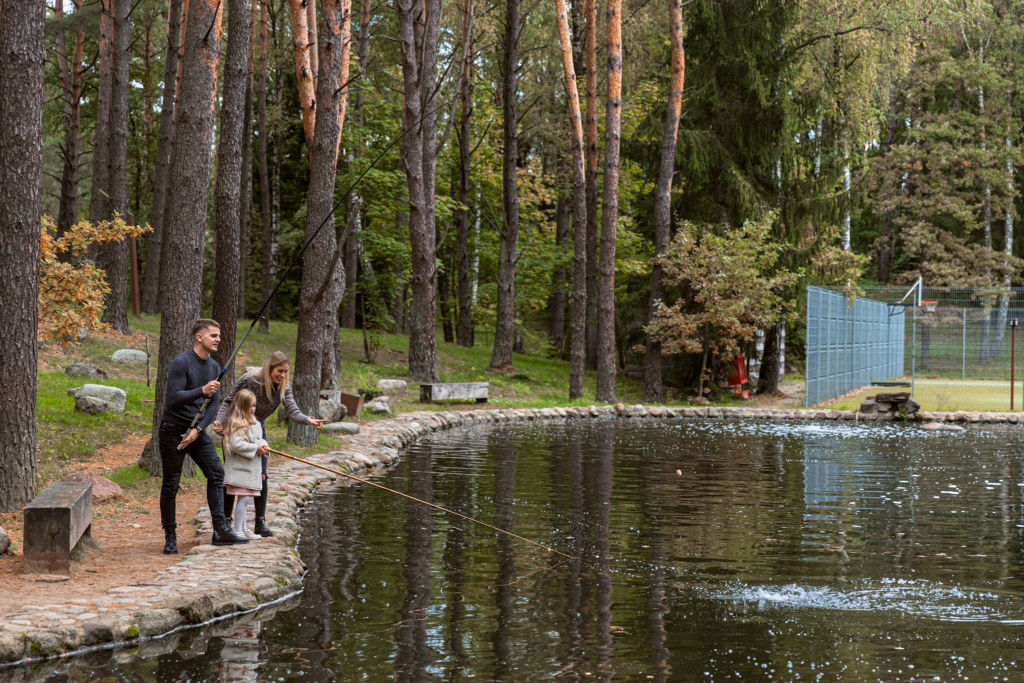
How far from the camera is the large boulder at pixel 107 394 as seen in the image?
1311cm

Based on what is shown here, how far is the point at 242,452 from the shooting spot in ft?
23.6

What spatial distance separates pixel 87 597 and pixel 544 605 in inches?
112

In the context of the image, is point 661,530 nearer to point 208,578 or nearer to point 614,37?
point 208,578

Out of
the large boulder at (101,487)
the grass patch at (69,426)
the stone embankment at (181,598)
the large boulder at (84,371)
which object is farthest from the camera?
the large boulder at (84,371)

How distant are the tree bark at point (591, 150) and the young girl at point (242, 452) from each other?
19.2 metres

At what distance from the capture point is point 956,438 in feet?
55.3

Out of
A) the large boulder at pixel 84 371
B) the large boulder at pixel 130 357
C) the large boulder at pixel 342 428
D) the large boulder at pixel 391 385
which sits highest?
the large boulder at pixel 130 357

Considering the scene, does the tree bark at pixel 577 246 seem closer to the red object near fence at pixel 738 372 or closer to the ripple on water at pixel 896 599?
the red object near fence at pixel 738 372

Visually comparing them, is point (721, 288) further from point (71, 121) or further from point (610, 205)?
point (71, 121)

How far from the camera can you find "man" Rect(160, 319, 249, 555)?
691cm

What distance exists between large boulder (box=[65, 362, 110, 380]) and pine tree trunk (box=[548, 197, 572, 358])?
632 inches

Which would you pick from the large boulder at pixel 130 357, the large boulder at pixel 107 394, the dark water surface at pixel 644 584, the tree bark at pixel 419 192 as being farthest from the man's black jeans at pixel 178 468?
the tree bark at pixel 419 192

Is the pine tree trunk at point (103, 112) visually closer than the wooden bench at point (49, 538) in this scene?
No

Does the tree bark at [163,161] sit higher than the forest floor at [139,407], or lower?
higher
